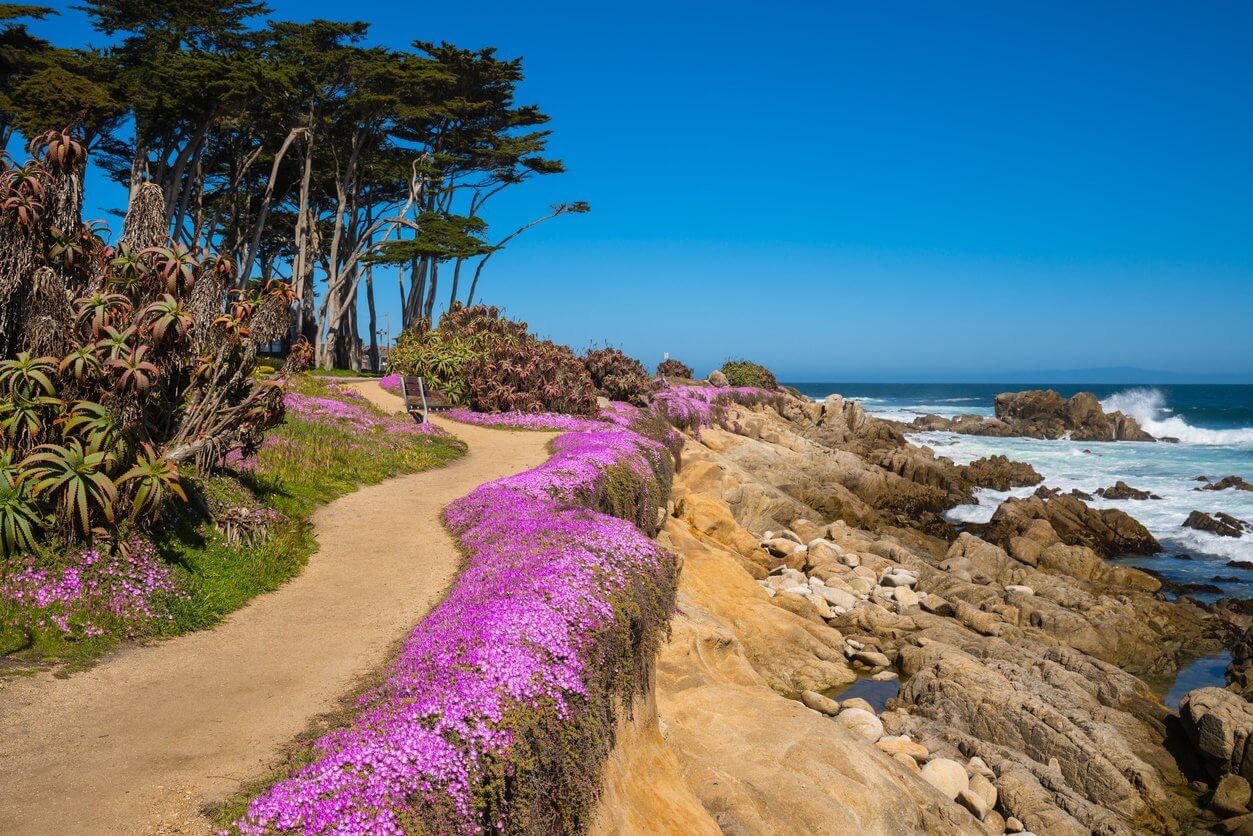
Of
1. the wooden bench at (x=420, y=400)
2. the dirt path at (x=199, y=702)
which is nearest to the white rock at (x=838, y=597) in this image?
the dirt path at (x=199, y=702)

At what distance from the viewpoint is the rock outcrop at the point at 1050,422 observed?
6003cm

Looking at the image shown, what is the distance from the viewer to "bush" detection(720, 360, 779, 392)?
165ft

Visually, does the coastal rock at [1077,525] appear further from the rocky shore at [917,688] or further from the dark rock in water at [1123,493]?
the dark rock in water at [1123,493]

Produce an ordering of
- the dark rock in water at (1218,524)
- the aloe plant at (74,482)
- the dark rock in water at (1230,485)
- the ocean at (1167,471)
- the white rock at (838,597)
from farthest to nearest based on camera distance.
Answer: the dark rock in water at (1230,485) < the dark rock in water at (1218,524) < the ocean at (1167,471) < the white rock at (838,597) < the aloe plant at (74,482)

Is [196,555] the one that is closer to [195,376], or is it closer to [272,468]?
[195,376]

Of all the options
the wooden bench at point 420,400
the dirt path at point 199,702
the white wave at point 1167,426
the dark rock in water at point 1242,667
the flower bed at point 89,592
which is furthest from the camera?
the white wave at point 1167,426

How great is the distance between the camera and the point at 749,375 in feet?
166

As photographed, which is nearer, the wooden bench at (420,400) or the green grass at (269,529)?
the green grass at (269,529)

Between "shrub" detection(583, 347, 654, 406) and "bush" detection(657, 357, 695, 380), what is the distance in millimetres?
15989

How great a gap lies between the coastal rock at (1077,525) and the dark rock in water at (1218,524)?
2982 mm

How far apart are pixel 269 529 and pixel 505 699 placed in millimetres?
5901

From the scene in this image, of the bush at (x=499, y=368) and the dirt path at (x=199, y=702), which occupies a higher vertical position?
the bush at (x=499, y=368)

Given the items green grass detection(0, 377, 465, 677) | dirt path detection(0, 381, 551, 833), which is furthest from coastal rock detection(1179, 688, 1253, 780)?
green grass detection(0, 377, 465, 677)

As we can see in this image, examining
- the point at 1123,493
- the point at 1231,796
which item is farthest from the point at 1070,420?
the point at 1231,796
